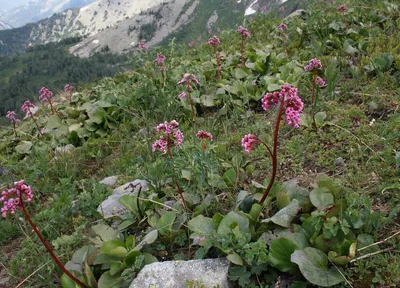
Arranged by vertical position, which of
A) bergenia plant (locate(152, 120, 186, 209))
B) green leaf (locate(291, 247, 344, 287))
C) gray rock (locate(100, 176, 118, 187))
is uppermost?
bergenia plant (locate(152, 120, 186, 209))

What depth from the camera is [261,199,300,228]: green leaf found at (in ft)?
7.84

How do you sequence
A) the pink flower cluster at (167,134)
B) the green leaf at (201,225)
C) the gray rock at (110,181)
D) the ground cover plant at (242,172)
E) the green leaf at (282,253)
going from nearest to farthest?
the green leaf at (282,253) → the ground cover plant at (242,172) → the green leaf at (201,225) → the pink flower cluster at (167,134) → the gray rock at (110,181)

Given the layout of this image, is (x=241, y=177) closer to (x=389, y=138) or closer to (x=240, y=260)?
(x=240, y=260)

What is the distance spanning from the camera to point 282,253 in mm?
2162

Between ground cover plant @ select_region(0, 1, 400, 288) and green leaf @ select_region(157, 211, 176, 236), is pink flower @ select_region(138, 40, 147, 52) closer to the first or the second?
ground cover plant @ select_region(0, 1, 400, 288)

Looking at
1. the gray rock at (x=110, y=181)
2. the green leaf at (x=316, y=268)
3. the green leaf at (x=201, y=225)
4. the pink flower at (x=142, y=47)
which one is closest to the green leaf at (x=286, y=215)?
the green leaf at (x=316, y=268)

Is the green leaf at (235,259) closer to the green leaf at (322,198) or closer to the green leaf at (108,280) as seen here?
the green leaf at (322,198)

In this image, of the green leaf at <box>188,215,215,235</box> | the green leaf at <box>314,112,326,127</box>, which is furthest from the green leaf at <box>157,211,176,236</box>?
the green leaf at <box>314,112,326,127</box>

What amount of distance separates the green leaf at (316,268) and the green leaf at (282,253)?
0.20 ft

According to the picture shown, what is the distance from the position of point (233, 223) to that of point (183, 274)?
51 cm

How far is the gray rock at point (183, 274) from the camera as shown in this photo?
2258 millimetres

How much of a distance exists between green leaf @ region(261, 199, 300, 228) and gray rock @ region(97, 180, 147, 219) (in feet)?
4.63

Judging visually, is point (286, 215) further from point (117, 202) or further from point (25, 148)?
point (25, 148)

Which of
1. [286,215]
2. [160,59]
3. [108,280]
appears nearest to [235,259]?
[286,215]
